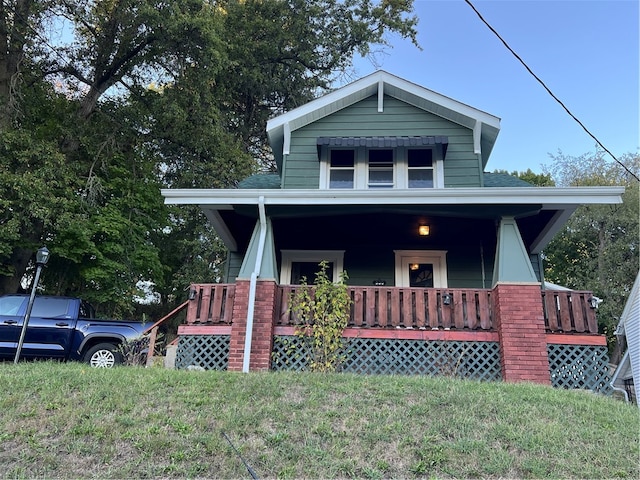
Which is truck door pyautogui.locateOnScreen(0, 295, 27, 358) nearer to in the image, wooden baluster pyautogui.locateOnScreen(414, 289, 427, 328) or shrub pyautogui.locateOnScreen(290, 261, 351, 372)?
shrub pyautogui.locateOnScreen(290, 261, 351, 372)

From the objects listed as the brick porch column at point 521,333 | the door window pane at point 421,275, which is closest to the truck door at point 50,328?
the door window pane at point 421,275

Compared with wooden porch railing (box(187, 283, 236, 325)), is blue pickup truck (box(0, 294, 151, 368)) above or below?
below

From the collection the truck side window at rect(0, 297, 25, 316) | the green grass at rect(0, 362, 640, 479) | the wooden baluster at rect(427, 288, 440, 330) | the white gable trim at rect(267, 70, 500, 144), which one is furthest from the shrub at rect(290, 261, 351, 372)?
the truck side window at rect(0, 297, 25, 316)

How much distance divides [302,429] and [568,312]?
530cm

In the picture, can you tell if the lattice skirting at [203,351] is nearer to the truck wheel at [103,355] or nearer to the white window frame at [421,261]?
the truck wheel at [103,355]

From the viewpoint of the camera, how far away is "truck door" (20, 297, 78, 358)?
29.1 ft

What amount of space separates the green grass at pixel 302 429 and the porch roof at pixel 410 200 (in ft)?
11.0

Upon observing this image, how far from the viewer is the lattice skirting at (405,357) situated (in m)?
7.61

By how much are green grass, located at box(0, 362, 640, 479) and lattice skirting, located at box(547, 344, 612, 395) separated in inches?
63.3

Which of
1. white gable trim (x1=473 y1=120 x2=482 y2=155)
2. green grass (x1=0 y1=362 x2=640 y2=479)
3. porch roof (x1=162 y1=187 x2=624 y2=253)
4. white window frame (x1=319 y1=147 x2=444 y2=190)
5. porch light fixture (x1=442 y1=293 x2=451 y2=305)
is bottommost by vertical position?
green grass (x1=0 y1=362 x2=640 y2=479)

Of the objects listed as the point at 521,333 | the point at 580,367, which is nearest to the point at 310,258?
the point at 521,333

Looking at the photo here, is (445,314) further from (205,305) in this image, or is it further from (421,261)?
(205,305)

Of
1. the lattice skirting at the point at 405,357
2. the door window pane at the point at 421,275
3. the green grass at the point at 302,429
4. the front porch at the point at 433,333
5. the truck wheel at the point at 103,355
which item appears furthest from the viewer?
the door window pane at the point at 421,275

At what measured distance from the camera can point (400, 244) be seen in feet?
33.6
